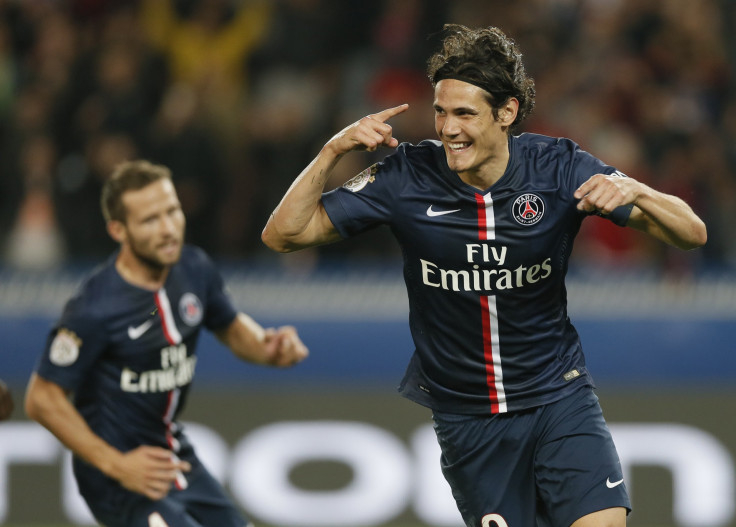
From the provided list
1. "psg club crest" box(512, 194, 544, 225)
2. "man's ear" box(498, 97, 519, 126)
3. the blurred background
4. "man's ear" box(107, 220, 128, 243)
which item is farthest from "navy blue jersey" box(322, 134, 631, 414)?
the blurred background

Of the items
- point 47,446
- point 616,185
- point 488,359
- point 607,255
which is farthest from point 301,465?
point 616,185

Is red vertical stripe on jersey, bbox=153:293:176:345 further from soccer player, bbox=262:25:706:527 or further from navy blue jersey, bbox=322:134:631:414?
navy blue jersey, bbox=322:134:631:414

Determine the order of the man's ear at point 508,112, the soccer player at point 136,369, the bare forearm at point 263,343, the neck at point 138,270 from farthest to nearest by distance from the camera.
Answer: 1. the bare forearm at point 263,343
2. the neck at point 138,270
3. the soccer player at point 136,369
4. the man's ear at point 508,112

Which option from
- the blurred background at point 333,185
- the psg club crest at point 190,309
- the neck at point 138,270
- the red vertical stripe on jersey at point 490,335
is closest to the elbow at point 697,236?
the red vertical stripe on jersey at point 490,335

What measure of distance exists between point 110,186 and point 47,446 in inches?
112

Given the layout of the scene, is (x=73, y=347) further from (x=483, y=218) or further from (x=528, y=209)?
(x=528, y=209)

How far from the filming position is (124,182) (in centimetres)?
585

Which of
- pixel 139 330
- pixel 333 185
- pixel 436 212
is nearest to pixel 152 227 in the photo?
pixel 139 330

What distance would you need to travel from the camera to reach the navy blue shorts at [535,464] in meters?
4.78

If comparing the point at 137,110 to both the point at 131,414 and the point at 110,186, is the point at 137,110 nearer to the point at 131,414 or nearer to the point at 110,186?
the point at 110,186

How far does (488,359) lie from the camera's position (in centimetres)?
495

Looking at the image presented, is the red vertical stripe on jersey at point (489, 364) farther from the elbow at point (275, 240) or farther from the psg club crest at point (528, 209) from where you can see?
the elbow at point (275, 240)

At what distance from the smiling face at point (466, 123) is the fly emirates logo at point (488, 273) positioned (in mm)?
314

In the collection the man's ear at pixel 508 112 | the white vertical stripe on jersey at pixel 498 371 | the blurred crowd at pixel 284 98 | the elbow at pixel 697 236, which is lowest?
the white vertical stripe on jersey at pixel 498 371
